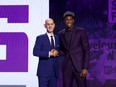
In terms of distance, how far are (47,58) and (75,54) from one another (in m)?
0.34

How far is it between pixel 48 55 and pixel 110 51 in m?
1.50

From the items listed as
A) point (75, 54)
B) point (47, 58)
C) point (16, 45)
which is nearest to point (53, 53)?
point (47, 58)

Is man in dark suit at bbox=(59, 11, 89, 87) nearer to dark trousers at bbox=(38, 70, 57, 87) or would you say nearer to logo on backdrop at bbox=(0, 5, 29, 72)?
dark trousers at bbox=(38, 70, 57, 87)

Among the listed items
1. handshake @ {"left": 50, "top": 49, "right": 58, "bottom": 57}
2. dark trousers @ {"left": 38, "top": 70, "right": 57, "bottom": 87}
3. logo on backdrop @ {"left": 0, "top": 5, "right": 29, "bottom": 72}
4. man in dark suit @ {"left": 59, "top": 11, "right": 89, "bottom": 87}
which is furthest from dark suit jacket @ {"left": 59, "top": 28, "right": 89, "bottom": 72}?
logo on backdrop @ {"left": 0, "top": 5, "right": 29, "bottom": 72}

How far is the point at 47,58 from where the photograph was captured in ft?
12.7

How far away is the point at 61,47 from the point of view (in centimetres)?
391

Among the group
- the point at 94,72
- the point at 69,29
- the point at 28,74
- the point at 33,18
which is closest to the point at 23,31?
the point at 33,18

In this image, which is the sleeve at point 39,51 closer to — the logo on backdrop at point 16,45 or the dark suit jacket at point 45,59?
the dark suit jacket at point 45,59

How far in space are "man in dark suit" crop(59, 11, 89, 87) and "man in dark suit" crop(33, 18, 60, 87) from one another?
5.8 inches

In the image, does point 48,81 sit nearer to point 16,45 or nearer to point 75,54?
point 75,54

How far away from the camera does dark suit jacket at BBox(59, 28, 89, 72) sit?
3.71 meters

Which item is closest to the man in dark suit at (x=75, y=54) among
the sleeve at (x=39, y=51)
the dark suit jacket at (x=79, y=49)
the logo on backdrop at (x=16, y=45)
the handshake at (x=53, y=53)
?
the dark suit jacket at (x=79, y=49)

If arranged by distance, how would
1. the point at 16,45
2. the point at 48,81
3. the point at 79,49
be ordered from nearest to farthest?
the point at 79,49
the point at 48,81
the point at 16,45

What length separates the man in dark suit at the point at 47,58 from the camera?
3.81 meters
